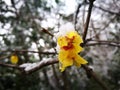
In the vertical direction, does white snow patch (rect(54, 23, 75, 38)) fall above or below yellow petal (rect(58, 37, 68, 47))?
above

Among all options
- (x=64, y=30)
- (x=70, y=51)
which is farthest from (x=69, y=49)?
(x=64, y=30)

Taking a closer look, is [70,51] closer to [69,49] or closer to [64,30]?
[69,49]

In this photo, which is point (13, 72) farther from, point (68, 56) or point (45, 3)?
point (68, 56)

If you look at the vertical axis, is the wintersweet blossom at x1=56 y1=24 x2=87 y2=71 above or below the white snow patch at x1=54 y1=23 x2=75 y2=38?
below

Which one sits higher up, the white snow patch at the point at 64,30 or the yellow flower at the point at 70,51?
the white snow patch at the point at 64,30

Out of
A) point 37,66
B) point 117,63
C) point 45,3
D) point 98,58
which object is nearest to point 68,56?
point 37,66
